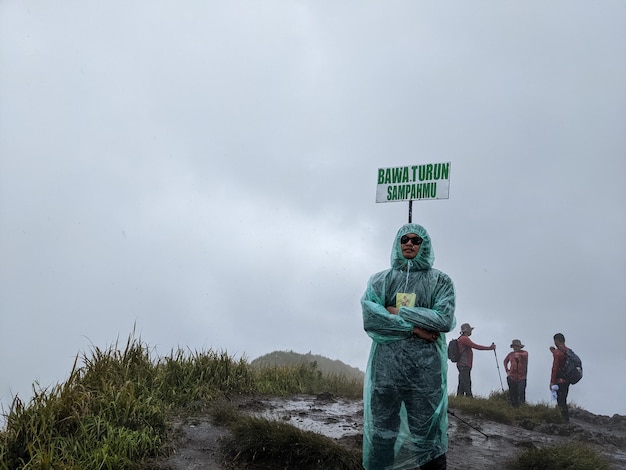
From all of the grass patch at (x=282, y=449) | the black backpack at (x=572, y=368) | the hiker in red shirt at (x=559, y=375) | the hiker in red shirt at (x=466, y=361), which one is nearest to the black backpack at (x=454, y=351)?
the hiker in red shirt at (x=466, y=361)

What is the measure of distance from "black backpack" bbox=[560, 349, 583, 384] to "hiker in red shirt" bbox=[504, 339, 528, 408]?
871 millimetres

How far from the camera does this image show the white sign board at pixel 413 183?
4980 mm

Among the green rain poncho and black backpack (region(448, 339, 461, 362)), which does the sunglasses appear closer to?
the green rain poncho

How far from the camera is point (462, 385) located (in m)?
10.2


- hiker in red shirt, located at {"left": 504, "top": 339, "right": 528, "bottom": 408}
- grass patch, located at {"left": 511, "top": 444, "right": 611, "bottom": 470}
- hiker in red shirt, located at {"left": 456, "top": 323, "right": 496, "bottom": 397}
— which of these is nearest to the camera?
grass patch, located at {"left": 511, "top": 444, "right": 611, "bottom": 470}

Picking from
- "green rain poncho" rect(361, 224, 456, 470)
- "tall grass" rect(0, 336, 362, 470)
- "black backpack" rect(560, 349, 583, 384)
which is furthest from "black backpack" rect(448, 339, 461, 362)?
"green rain poncho" rect(361, 224, 456, 470)

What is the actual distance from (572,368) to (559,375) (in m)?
0.25

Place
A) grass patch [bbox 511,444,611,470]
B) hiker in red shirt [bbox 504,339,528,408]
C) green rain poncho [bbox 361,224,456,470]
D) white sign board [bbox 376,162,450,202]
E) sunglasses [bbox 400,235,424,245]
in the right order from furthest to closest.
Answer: hiker in red shirt [bbox 504,339,528,408], white sign board [bbox 376,162,450,202], grass patch [bbox 511,444,611,470], sunglasses [bbox 400,235,424,245], green rain poncho [bbox 361,224,456,470]

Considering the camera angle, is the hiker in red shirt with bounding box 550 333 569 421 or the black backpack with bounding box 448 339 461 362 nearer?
the hiker in red shirt with bounding box 550 333 569 421

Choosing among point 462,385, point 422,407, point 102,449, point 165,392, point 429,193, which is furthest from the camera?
point 462,385

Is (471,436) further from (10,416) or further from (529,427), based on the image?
(10,416)

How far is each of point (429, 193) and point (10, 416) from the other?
4513 millimetres

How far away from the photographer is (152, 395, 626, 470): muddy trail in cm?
486

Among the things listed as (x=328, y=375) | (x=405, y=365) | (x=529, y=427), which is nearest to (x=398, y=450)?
(x=405, y=365)
